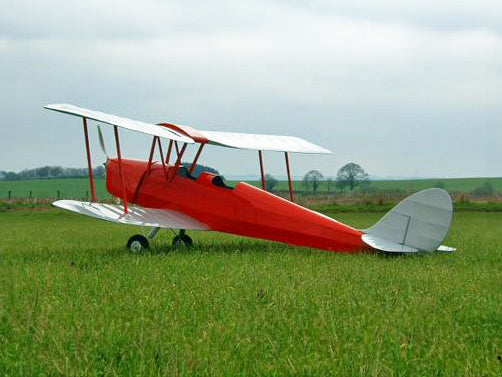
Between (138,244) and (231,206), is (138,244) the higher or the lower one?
the lower one

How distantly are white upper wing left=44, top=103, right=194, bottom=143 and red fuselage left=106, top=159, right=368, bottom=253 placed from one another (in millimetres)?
852

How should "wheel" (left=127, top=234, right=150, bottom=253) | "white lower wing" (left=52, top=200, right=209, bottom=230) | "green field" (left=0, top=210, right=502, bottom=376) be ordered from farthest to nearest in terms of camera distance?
"wheel" (left=127, top=234, right=150, bottom=253) < "white lower wing" (left=52, top=200, right=209, bottom=230) < "green field" (left=0, top=210, right=502, bottom=376)

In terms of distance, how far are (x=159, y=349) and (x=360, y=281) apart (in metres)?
4.04

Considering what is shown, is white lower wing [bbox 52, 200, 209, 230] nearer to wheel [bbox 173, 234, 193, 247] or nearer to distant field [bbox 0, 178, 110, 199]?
wheel [bbox 173, 234, 193, 247]

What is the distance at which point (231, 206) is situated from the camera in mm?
12844

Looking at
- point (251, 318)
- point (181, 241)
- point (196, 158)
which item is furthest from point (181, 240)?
point (251, 318)

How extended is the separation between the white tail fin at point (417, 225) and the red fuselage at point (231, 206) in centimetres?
50

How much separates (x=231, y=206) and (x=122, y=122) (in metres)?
2.73

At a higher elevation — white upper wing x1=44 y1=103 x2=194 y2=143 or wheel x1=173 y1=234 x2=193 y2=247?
white upper wing x1=44 y1=103 x2=194 y2=143

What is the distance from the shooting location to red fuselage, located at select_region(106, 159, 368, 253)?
39.5 feet

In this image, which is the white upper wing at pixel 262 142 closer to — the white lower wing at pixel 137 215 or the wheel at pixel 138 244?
the white lower wing at pixel 137 215

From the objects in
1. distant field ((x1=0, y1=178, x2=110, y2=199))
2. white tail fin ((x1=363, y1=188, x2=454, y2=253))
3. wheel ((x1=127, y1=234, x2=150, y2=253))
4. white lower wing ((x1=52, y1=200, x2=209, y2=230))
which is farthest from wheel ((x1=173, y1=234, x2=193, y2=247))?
distant field ((x1=0, y1=178, x2=110, y2=199))

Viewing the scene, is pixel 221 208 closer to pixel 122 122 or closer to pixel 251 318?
pixel 122 122

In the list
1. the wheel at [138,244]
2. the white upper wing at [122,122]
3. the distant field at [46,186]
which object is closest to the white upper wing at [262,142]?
the white upper wing at [122,122]
